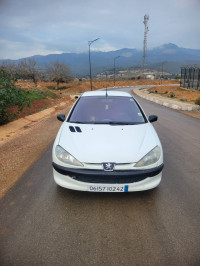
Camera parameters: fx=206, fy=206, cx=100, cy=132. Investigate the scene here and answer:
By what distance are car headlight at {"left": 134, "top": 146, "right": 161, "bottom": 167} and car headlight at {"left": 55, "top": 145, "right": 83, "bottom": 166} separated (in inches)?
34.9

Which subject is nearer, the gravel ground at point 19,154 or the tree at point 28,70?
the gravel ground at point 19,154

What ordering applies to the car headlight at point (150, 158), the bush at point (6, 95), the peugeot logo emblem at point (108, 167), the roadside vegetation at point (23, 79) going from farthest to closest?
the roadside vegetation at point (23, 79), the bush at point (6, 95), the car headlight at point (150, 158), the peugeot logo emblem at point (108, 167)

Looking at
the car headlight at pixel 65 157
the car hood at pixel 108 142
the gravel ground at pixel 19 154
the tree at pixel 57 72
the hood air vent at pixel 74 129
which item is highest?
the tree at pixel 57 72

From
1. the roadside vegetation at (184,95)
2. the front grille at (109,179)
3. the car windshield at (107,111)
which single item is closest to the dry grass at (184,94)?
the roadside vegetation at (184,95)

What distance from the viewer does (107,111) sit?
445cm

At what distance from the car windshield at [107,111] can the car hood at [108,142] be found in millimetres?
302

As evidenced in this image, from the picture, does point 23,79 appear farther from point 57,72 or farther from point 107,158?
point 107,158

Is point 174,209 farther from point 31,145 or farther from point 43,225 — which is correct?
point 31,145

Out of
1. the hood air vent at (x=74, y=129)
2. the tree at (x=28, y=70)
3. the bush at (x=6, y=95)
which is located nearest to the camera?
the hood air vent at (x=74, y=129)

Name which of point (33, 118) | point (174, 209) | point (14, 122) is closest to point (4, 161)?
point (174, 209)

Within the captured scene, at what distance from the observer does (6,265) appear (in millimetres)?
2219

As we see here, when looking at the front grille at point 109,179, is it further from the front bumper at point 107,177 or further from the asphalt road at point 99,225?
the asphalt road at point 99,225

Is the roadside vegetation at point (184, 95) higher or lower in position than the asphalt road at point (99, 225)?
lower

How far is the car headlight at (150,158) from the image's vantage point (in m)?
3.01
